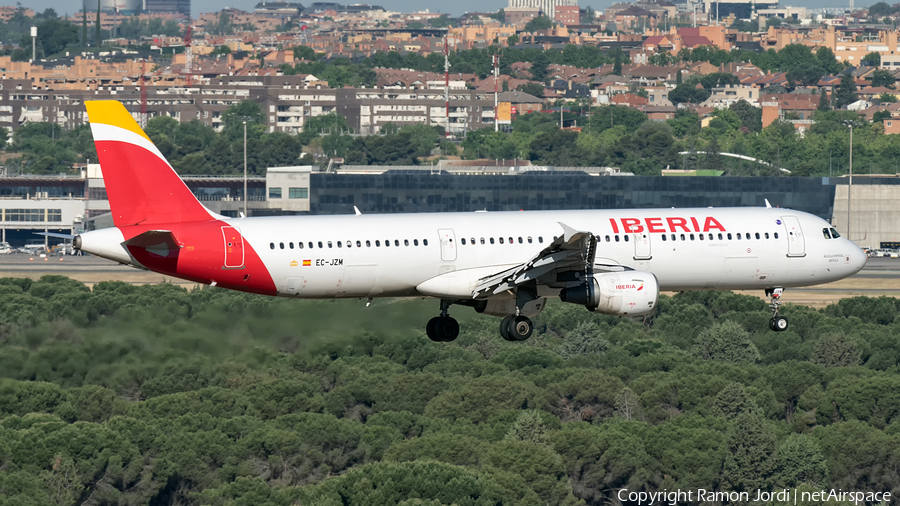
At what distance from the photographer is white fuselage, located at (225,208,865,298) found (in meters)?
55.1

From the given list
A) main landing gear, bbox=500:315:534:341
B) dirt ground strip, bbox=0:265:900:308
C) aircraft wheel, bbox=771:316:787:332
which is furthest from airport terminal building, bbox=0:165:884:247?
main landing gear, bbox=500:315:534:341

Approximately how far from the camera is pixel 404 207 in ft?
571

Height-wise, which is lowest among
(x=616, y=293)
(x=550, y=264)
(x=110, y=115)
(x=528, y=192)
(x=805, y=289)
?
(x=805, y=289)

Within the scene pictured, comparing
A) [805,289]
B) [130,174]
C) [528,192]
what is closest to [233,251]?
[130,174]

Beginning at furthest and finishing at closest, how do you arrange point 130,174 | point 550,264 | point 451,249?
point 451,249
point 550,264
point 130,174

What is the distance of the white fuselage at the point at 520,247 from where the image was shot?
55062mm

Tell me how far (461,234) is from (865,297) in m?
88.7

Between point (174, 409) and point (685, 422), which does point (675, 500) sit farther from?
point (174, 409)

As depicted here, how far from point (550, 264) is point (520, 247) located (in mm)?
1846

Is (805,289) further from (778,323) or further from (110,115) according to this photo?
(110,115)

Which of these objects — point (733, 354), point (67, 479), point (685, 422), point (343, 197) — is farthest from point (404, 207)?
point (67, 479)

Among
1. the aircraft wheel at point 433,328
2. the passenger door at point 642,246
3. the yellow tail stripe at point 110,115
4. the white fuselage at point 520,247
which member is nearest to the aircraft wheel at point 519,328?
the white fuselage at point 520,247

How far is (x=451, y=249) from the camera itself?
56.3 metres

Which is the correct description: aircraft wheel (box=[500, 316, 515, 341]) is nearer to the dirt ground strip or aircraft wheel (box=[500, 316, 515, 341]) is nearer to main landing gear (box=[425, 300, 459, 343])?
main landing gear (box=[425, 300, 459, 343])
